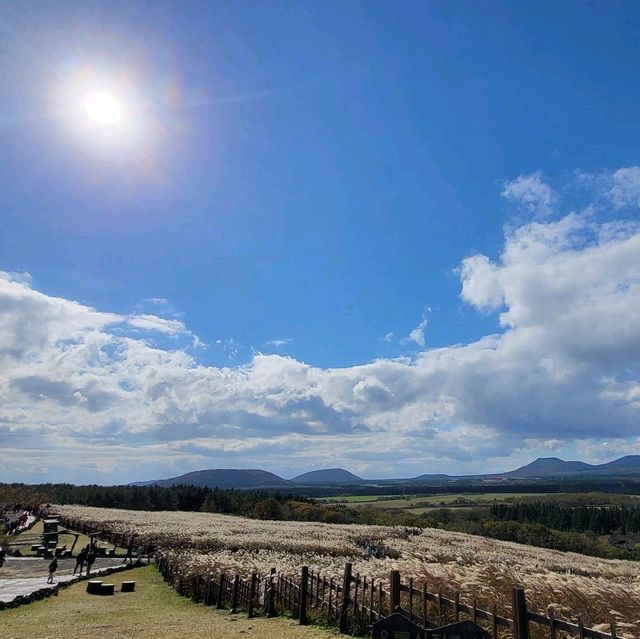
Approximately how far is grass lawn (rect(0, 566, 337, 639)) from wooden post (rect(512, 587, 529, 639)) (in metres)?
5.76

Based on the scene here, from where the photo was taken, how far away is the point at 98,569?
3027cm

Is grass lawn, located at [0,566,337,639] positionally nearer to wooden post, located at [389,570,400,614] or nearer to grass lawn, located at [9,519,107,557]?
wooden post, located at [389,570,400,614]

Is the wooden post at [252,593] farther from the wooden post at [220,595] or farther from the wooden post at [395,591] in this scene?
the wooden post at [395,591]

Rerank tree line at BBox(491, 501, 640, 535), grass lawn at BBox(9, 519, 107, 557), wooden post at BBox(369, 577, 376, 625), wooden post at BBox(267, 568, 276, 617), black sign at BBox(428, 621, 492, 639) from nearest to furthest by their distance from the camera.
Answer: black sign at BBox(428, 621, 492, 639) → wooden post at BBox(369, 577, 376, 625) → wooden post at BBox(267, 568, 276, 617) → grass lawn at BBox(9, 519, 107, 557) → tree line at BBox(491, 501, 640, 535)

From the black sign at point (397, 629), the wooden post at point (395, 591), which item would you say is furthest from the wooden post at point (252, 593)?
the black sign at point (397, 629)

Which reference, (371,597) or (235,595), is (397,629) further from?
(235,595)

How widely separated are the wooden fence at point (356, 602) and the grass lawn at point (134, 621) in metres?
0.55

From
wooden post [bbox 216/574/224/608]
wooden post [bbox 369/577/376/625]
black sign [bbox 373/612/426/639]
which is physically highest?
black sign [bbox 373/612/426/639]

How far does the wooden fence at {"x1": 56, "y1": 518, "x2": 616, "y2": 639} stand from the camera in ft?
29.0

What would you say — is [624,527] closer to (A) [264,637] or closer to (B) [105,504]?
(B) [105,504]

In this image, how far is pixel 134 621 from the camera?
16594 mm

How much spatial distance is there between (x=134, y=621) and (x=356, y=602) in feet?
23.8

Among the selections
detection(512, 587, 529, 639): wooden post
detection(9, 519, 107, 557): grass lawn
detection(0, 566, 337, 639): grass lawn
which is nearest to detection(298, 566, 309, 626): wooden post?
detection(0, 566, 337, 639): grass lawn

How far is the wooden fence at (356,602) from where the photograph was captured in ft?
29.0
